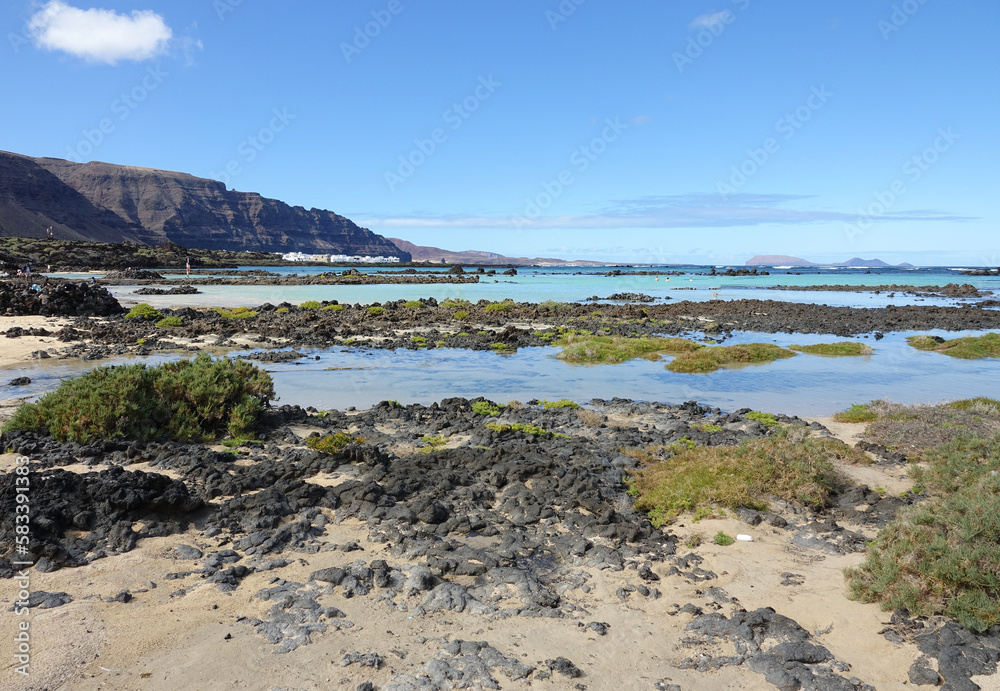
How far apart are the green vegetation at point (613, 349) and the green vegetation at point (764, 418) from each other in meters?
8.45

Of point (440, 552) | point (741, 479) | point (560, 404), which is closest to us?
point (440, 552)

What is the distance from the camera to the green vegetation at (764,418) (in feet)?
41.7

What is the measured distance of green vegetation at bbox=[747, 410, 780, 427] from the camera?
12.7 metres

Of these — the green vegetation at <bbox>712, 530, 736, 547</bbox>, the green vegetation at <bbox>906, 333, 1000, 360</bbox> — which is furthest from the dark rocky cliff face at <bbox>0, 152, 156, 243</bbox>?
the green vegetation at <bbox>712, 530, 736, 547</bbox>

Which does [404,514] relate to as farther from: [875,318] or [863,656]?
[875,318]

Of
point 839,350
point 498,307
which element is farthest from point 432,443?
point 498,307

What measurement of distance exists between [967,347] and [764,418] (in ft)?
58.4

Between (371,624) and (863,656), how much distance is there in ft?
13.5

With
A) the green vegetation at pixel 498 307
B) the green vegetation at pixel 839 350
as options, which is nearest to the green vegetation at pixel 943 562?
the green vegetation at pixel 839 350

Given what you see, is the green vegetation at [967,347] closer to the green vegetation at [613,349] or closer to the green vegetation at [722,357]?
the green vegetation at [722,357]

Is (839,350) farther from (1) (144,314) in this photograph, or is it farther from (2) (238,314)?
(1) (144,314)

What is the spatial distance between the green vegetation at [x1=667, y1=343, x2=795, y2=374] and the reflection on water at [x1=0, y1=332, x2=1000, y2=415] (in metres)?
0.50

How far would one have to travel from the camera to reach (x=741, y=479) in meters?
8.35

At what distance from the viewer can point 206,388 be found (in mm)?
11297
